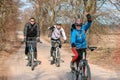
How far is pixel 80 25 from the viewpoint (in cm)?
997

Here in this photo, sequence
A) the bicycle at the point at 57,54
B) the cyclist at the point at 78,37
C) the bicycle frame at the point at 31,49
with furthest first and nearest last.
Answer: the bicycle at the point at 57,54, the bicycle frame at the point at 31,49, the cyclist at the point at 78,37

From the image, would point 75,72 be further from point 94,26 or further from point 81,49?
point 94,26

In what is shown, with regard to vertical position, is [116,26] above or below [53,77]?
above

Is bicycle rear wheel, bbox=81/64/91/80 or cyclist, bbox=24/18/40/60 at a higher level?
cyclist, bbox=24/18/40/60

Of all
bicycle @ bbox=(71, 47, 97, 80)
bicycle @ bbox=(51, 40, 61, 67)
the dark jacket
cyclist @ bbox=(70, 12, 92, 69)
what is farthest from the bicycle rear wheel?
bicycle @ bbox=(51, 40, 61, 67)

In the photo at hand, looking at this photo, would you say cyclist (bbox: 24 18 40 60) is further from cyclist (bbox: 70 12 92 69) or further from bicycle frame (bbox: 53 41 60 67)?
cyclist (bbox: 70 12 92 69)

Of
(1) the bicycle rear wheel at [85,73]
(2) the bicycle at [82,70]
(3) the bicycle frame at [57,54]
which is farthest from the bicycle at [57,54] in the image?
(1) the bicycle rear wheel at [85,73]

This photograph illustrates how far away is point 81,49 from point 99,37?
56.8 ft

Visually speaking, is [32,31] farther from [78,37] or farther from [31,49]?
[78,37]

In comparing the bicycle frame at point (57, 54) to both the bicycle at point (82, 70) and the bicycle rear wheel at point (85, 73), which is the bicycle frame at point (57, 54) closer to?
the bicycle at point (82, 70)

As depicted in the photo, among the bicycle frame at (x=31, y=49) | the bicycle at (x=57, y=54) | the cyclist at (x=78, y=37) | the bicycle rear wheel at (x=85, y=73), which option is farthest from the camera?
the bicycle at (x=57, y=54)

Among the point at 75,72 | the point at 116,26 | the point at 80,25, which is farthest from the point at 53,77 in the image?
the point at 116,26

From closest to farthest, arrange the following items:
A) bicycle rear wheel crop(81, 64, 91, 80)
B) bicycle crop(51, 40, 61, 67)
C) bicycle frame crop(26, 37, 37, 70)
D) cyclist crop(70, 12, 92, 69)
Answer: bicycle rear wheel crop(81, 64, 91, 80), cyclist crop(70, 12, 92, 69), bicycle frame crop(26, 37, 37, 70), bicycle crop(51, 40, 61, 67)

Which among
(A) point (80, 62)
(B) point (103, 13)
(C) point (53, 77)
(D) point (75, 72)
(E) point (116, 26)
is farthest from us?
(B) point (103, 13)
